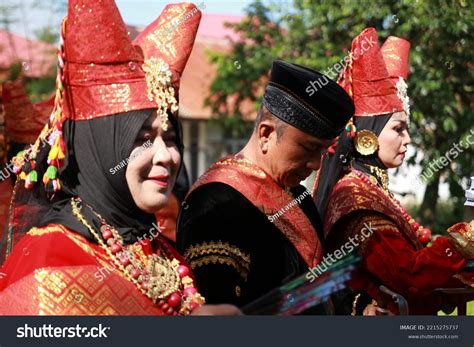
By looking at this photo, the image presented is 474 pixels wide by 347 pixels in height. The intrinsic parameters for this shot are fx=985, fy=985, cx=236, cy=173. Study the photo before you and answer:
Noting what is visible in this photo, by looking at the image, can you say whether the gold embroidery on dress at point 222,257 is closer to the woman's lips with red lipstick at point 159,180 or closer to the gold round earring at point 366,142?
the woman's lips with red lipstick at point 159,180

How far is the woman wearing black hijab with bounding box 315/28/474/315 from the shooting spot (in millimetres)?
4090

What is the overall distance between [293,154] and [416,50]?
5.47m

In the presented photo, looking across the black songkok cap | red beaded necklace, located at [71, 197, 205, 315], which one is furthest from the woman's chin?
the black songkok cap

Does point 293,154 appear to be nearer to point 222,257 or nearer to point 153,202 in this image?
point 222,257

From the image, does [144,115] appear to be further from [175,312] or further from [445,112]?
[445,112]

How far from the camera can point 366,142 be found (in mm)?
4543

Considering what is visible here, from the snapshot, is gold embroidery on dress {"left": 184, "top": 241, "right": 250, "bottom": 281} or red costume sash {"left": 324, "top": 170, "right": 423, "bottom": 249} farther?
red costume sash {"left": 324, "top": 170, "right": 423, "bottom": 249}

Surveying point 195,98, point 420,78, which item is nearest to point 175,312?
point 420,78

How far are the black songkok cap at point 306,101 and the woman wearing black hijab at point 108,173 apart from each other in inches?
21.6

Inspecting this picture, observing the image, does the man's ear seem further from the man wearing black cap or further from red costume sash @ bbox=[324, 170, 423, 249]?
red costume sash @ bbox=[324, 170, 423, 249]

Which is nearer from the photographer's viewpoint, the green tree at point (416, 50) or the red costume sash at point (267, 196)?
the red costume sash at point (267, 196)

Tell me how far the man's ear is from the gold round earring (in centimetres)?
103

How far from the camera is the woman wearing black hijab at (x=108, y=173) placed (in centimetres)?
288

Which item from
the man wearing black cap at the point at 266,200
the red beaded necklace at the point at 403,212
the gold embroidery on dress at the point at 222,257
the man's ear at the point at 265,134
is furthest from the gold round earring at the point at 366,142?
the gold embroidery on dress at the point at 222,257
